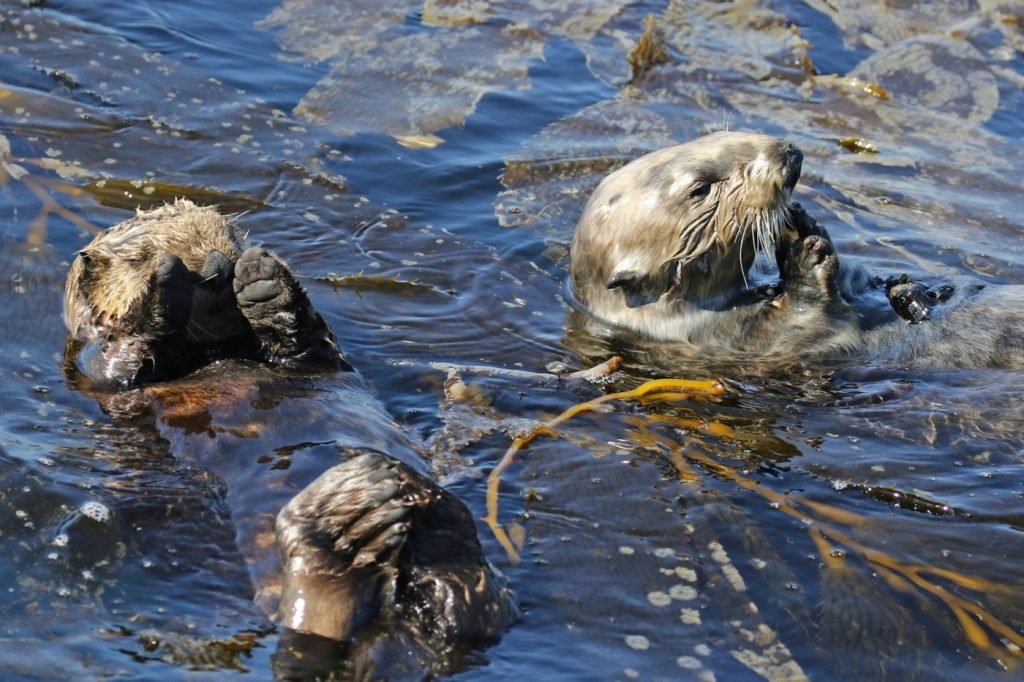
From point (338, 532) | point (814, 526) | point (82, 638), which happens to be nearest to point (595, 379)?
point (814, 526)

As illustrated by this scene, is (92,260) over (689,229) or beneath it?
beneath

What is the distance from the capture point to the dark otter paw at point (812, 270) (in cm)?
590

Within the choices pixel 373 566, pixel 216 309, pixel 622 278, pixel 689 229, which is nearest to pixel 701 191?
pixel 689 229

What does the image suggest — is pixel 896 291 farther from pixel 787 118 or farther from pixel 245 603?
pixel 245 603

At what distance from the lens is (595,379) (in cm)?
557

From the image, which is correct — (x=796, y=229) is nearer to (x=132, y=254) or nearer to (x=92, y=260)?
(x=132, y=254)

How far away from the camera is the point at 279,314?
4.88 m

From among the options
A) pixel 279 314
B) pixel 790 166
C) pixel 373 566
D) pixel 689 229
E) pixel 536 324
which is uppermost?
pixel 790 166

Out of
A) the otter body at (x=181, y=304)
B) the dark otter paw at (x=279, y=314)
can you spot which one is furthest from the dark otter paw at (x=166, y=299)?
the dark otter paw at (x=279, y=314)

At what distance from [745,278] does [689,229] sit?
1.42ft

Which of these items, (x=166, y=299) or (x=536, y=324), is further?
(x=536, y=324)

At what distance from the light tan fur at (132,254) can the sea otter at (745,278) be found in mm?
1937

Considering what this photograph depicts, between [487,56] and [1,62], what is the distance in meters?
3.40

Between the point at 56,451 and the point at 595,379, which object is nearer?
the point at 56,451
